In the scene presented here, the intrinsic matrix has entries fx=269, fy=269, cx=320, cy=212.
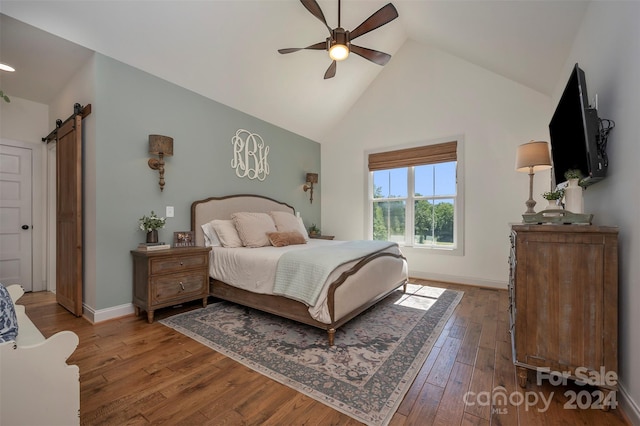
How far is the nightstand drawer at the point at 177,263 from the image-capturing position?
8.71 ft

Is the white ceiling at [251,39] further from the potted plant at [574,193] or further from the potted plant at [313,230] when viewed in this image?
the potted plant at [313,230]

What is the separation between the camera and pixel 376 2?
3436 millimetres

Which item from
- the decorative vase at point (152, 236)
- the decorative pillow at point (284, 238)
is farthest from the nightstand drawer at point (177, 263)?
the decorative pillow at point (284, 238)

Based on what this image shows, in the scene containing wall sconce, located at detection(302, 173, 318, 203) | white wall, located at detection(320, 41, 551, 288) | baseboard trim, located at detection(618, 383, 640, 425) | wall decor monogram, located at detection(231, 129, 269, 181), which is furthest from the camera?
wall sconce, located at detection(302, 173, 318, 203)

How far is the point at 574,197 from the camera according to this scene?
6.03 ft

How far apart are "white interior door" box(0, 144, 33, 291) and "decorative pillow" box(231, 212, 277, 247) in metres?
2.84

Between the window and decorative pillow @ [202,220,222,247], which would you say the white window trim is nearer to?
the window

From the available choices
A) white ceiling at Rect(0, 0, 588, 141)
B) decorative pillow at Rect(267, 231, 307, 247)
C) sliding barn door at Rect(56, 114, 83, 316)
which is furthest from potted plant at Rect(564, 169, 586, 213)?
sliding barn door at Rect(56, 114, 83, 316)

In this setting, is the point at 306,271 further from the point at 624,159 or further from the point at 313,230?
the point at 313,230

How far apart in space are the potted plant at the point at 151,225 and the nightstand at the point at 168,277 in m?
0.19

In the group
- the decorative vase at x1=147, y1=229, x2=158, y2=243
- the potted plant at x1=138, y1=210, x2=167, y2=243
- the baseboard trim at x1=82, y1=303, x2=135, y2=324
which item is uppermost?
the potted plant at x1=138, y1=210, x2=167, y2=243

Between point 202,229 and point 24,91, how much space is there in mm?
2725

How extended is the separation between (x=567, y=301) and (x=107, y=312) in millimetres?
3737

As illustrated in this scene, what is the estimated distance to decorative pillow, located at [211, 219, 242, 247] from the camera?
329 centimetres
